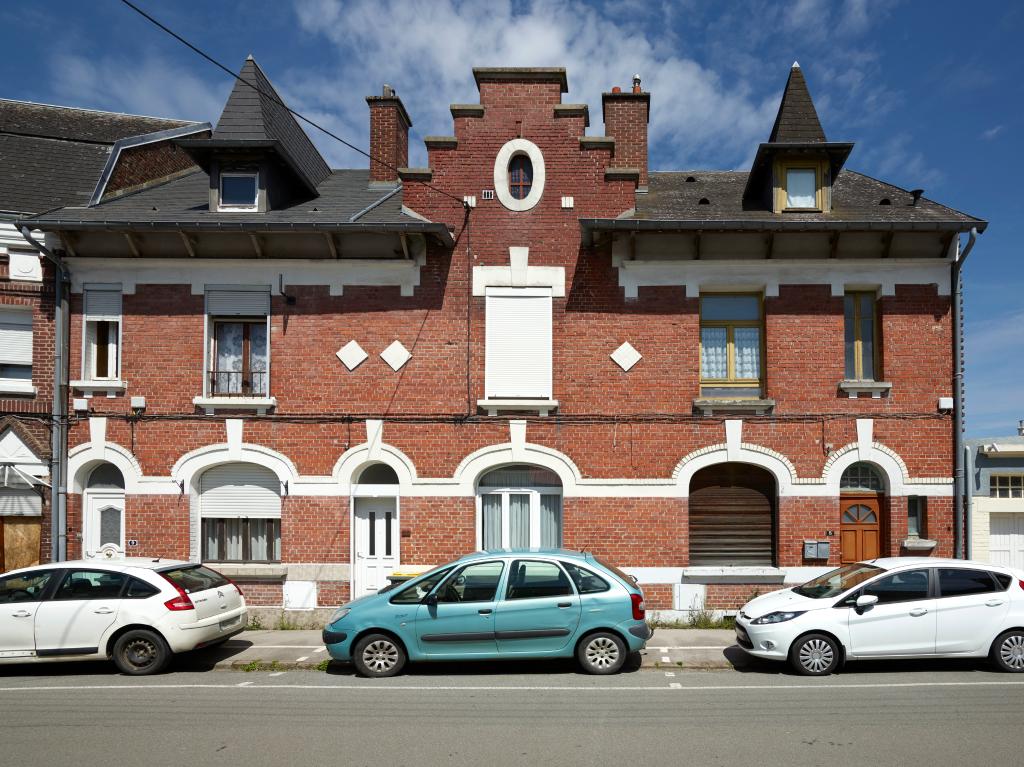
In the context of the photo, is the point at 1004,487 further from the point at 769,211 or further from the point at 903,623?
the point at 769,211

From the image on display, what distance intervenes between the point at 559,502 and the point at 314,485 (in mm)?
4129

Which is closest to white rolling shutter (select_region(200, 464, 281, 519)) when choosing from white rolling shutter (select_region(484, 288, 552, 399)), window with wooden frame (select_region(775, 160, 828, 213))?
white rolling shutter (select_region(484, 288, 552, 399))

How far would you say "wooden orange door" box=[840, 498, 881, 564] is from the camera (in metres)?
13.2

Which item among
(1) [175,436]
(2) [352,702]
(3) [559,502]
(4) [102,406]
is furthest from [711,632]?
(4) [102,406]

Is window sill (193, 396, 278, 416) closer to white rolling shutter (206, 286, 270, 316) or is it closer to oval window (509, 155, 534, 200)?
white rolling shutter (206, 286, 270, 316)

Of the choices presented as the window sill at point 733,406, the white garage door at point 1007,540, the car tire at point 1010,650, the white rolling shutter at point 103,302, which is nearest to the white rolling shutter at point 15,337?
the white rolling shutter at point 103,302

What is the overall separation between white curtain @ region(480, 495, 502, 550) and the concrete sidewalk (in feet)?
9.90

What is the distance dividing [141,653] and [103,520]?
452 centimetres

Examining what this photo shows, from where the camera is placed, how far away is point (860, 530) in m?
13.2

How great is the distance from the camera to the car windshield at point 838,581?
10.0 meters

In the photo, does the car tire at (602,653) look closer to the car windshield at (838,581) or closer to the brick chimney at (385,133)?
the car windshield at (838,581)

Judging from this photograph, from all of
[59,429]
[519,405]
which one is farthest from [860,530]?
[59,429]

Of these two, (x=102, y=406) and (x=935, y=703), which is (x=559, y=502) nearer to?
(x=935, y=703)

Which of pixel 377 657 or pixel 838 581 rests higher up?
pixel 838 581
